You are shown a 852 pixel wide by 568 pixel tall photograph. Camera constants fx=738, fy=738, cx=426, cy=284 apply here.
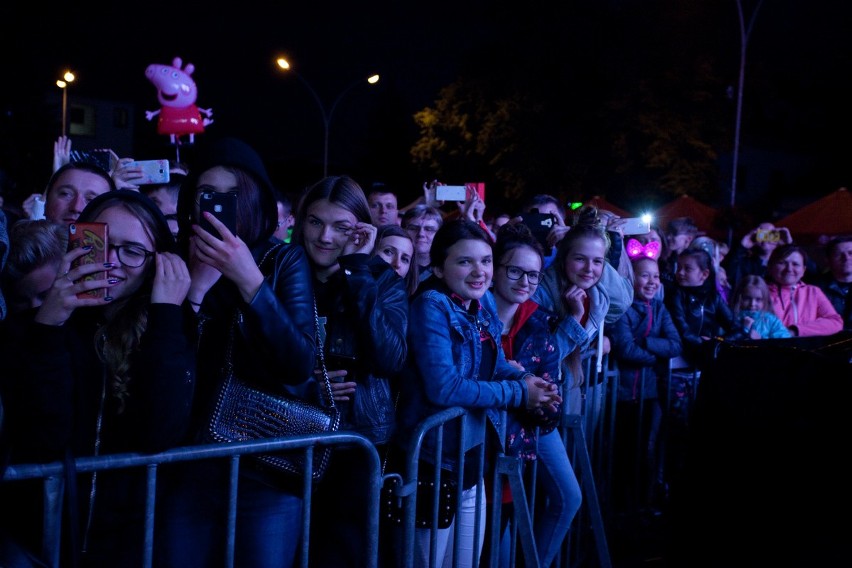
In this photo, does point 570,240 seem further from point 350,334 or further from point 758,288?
point 758,288


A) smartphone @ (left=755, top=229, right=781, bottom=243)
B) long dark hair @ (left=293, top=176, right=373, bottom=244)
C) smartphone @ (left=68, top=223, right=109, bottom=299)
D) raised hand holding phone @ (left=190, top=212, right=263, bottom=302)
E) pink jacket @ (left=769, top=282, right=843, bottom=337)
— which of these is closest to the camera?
smartphone @ (left=68, top=223, right=109, bottom=299)

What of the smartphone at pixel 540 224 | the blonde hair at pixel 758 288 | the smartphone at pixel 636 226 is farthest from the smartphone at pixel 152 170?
the blonde hair at pixel 758 288

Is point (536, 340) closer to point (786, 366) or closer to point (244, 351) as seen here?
point (786, 366)

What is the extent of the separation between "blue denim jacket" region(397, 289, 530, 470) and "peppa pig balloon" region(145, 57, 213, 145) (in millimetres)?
6268

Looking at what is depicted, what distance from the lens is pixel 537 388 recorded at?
351 centimetres

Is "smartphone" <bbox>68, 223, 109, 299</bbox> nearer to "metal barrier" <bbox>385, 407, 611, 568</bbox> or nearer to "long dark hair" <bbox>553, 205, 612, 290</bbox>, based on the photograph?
"metal barrier" <bbox>385, 407, 611, 568</bbox>

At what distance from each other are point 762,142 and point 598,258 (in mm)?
50708

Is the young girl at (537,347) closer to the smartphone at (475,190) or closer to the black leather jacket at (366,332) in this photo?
the black leather jacket at (366,332)

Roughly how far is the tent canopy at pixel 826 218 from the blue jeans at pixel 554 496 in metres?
15.3

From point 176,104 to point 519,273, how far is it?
281 inches

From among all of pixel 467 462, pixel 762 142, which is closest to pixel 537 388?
pixel 467 462

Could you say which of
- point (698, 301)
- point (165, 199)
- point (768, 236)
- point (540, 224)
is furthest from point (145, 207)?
point (768, 236)

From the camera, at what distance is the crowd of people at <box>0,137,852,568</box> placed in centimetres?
211

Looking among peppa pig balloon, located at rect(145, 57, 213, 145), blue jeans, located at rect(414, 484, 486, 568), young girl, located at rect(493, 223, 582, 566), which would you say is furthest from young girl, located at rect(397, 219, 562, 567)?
peppa pig balloon, located at rect(145, 57, 213, 145)
